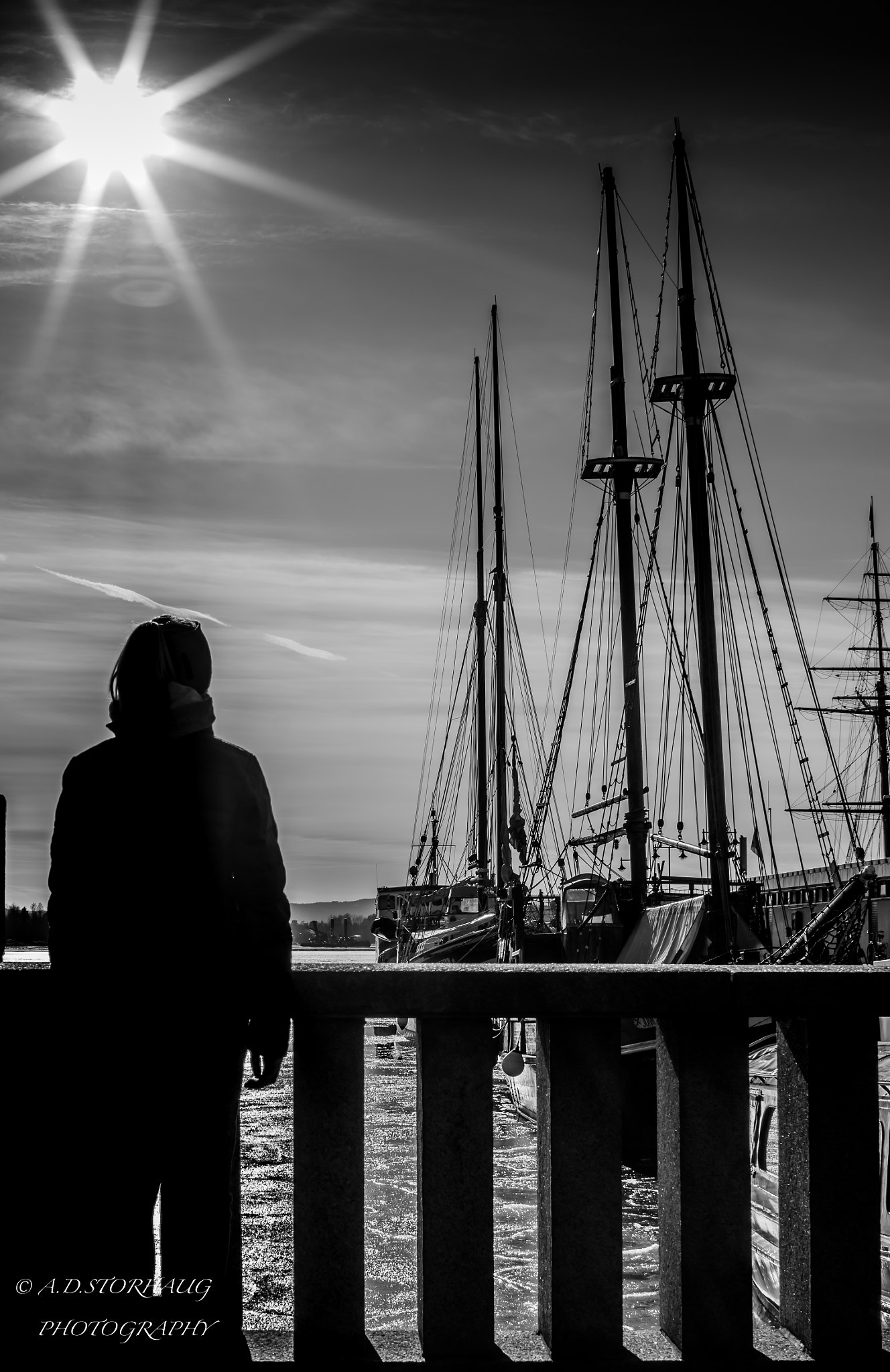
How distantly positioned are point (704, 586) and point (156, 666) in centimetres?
2128

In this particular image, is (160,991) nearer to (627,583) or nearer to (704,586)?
(704,586)

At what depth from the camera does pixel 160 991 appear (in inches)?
132

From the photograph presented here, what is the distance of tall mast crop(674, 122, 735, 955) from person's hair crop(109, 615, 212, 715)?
2031 cm

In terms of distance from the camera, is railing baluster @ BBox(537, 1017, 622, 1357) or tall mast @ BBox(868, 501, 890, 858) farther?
tall mast @ BBox(868, 501, 890, 858)

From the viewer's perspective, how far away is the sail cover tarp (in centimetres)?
2369

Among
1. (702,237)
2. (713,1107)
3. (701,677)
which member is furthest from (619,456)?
(713,1107)

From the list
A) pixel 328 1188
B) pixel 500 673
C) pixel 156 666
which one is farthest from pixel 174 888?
pixel 500 673

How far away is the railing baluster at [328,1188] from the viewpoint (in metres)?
3.57

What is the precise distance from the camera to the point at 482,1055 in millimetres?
3654

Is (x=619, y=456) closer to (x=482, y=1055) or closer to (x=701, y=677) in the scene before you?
(x=701, y=677)

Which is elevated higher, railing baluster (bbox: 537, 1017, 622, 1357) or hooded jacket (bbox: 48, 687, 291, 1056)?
hooded jacket (bbox: 48, 687, 291, 1056)

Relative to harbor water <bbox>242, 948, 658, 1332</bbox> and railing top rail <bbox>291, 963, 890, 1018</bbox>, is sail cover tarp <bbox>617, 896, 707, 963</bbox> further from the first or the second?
railing top rail <bbox>291, 963, 890, 1018</bbox>

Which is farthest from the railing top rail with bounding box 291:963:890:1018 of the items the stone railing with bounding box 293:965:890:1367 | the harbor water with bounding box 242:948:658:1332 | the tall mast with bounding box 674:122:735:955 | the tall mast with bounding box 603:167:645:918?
the tall mast with bounding box 603:167:645:918

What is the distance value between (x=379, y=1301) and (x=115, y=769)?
11.6 meters
